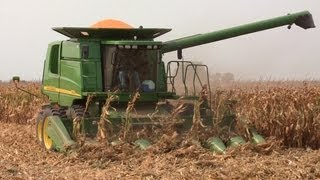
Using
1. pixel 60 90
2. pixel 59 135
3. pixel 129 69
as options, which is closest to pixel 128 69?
pixel 129 69

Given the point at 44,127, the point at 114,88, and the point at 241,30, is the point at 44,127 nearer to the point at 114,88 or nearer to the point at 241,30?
the point at 114,88

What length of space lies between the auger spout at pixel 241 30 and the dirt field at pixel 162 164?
294cm

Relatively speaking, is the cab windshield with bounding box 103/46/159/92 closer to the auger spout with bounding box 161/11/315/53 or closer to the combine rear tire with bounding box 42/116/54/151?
the auger spout with bounding box 161/11/315/53

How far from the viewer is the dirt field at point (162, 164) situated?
6.14 meters

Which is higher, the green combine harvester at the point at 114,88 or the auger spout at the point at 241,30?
the auger spout at the point at 241,30

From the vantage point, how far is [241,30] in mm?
10578

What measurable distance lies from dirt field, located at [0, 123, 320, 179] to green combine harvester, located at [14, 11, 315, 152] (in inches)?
21.5

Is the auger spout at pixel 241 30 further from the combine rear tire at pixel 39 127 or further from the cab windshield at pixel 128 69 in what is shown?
the combine rear tire at pixel 39 127

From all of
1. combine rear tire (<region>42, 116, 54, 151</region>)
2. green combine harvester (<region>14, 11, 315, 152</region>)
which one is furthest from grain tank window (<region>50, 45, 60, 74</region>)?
combine rear tire (<region>42, 116, 54, 151</region>)

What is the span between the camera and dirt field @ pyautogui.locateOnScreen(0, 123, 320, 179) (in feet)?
20.1

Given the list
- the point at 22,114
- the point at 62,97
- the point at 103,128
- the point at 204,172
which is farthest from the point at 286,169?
the point at 22,114

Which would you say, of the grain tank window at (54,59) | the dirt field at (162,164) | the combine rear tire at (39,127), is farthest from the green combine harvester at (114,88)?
the dirt field at (162,164)

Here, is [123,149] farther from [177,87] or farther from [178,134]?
[177,87]

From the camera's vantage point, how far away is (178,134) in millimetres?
8125
